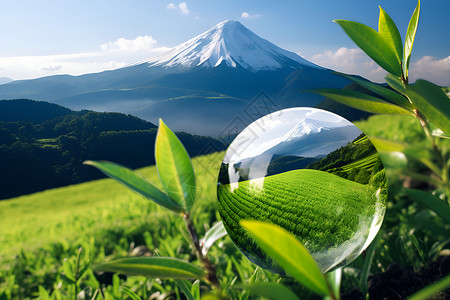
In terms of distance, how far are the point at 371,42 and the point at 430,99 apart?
0.50 ft

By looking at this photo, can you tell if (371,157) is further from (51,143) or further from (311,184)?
(51,143)

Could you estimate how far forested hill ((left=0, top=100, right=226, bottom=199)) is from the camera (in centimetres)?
719

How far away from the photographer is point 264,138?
0.68 meters

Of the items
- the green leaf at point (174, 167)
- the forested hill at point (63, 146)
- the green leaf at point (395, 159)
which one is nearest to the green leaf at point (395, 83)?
the green leaf at point (395, 159)

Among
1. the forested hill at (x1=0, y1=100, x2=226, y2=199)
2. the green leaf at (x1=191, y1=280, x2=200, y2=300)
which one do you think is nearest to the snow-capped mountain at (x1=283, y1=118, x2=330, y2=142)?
the green leaf at (x1=191, y1=280, x2=200, y2=300)

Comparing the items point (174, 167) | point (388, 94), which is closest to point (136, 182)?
point (174, 167)

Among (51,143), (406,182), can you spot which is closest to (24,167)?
(51,143)

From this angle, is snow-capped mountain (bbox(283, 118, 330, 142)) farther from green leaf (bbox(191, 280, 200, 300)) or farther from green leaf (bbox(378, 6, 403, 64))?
green leaf (bbox(191, 280, 200, 300))

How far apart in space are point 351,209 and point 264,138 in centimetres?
21

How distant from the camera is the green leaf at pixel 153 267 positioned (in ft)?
1.28

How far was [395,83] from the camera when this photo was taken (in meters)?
0.59

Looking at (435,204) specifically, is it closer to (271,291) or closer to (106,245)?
(271,291)

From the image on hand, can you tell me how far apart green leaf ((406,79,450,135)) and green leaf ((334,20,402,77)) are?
11cm

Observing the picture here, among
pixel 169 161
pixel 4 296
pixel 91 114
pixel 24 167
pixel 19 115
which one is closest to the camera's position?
pixel 169 161
